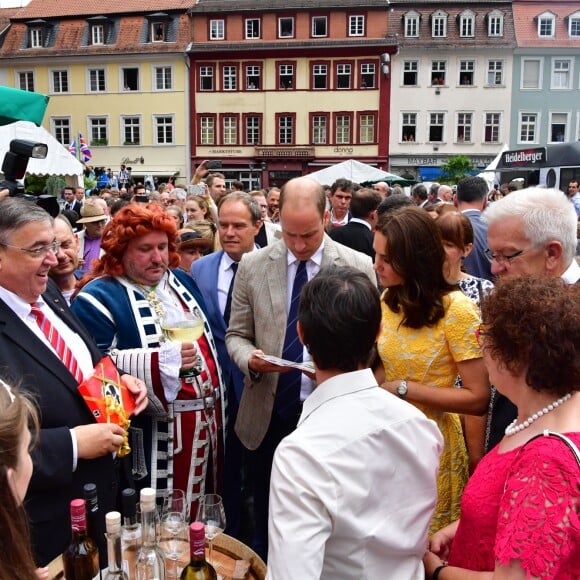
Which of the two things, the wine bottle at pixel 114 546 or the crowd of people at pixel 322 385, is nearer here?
the crowd of people at pixel 322 385

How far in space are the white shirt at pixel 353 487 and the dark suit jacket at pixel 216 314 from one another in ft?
7.18

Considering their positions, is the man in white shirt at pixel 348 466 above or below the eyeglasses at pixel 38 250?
below

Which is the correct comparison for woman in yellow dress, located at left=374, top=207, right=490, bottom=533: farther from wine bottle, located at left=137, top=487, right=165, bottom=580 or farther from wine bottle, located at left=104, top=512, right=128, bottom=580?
wine bottle, located at left=104, top=512, right=128, bottom=580

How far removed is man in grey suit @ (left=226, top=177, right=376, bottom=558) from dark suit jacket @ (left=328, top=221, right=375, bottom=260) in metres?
2.37

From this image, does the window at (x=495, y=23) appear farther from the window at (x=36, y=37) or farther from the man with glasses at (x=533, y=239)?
the man with glasses at (x=533, y=239)

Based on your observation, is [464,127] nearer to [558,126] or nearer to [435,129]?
[435,129]

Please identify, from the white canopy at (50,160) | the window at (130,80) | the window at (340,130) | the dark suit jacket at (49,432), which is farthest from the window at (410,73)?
the dark suit jacket at (49,432)

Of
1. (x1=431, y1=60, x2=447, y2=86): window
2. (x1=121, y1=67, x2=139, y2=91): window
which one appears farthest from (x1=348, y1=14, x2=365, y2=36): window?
(x1=121, y1=67, x2=139, y2=91): window

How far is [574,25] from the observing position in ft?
116

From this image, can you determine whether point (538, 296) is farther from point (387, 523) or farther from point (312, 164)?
point (312, 164)

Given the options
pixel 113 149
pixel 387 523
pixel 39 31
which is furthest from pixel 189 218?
pixel 39 31

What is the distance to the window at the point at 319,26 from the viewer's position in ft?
113

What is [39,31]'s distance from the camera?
36250 mm

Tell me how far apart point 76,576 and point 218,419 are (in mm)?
1525
